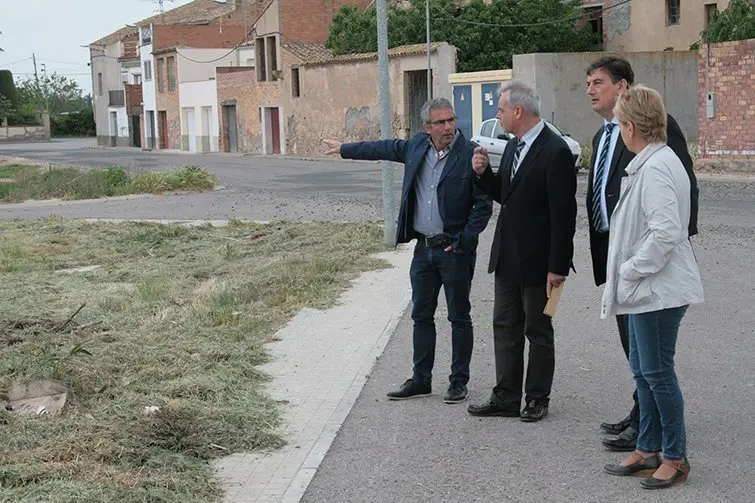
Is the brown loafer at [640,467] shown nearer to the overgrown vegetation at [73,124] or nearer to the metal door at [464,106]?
the metal door at [464,106]

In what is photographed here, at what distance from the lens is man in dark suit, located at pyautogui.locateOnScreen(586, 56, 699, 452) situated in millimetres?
5883

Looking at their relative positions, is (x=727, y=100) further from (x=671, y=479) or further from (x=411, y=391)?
(x=671, y=479)

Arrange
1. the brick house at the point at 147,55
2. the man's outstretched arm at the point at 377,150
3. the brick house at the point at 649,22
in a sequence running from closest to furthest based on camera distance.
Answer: the man's outstretched arm at the point at 377,150 → the brick house at the point at 649,22 → the brick house at the point at 147,55

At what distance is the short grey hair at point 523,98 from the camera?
6285 mm

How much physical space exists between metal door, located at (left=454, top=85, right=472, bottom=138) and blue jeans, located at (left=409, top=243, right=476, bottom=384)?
101 feet

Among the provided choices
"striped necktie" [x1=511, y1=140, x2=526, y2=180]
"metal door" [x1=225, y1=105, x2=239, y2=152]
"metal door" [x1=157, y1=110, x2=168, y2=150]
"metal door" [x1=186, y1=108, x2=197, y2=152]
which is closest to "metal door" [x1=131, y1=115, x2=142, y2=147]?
"metal door" [x1=157, y1=110, x2=168, y2=150]

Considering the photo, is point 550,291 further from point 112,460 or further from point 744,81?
point 744,81

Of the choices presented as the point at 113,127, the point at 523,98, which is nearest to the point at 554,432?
the point at 523,98

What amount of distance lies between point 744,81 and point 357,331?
768 inches

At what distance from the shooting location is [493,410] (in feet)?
21.6

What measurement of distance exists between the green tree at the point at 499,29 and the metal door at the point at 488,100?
19.0 feet

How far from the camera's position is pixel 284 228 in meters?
17.2

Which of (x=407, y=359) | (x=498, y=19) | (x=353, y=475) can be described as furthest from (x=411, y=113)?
(x=353, y=475)

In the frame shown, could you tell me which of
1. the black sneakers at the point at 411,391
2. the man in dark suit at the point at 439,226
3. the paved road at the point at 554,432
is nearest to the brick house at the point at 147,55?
the paved road at the point at 554,432
